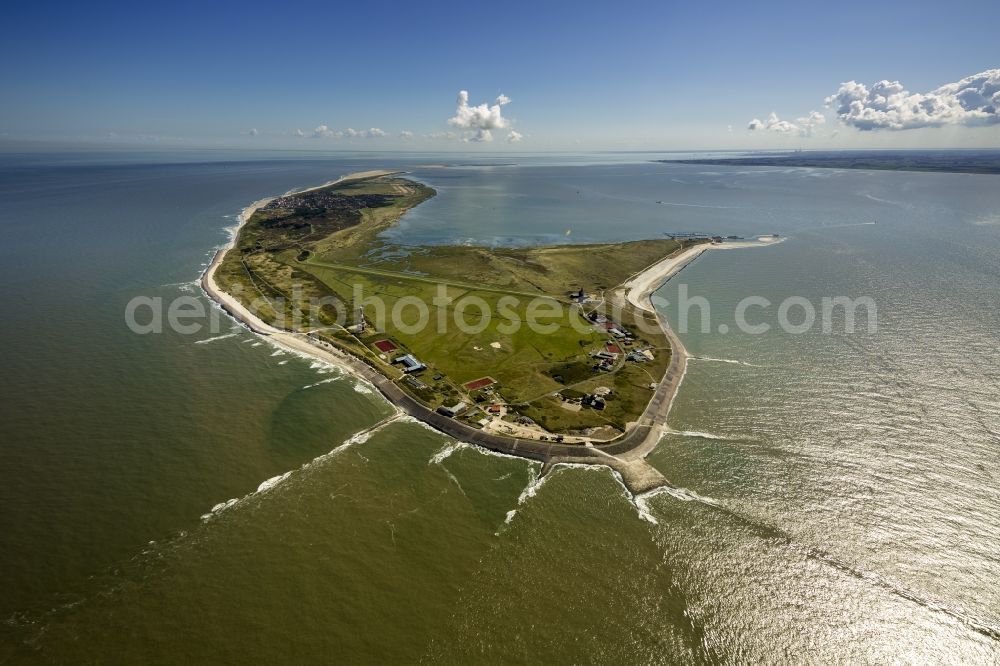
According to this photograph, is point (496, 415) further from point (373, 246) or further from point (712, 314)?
point (373, 246)

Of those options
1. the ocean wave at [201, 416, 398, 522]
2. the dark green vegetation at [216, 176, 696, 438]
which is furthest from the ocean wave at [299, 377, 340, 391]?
the ocean wave at [201, 416, 398, 522]

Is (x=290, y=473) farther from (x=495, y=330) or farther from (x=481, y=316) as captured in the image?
(x=481, y=316)

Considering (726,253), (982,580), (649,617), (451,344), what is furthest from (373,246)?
(982,580)

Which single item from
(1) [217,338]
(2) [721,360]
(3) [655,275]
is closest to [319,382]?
(1) [217,338]

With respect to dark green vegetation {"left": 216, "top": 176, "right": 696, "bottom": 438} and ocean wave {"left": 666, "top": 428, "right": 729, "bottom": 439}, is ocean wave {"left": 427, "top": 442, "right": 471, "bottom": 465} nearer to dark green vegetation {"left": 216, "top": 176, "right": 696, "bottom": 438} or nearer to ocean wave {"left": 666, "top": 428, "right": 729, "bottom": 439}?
dark green vegetation {"left": 216, "top": 176, "right": 696, "bottom": 438}

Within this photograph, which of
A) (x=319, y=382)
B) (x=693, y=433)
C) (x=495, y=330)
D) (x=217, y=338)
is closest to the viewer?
(x=693, y=433)

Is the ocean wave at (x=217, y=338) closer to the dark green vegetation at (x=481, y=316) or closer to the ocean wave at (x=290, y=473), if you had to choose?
the dark green vegetation at (x=481, y=316)
